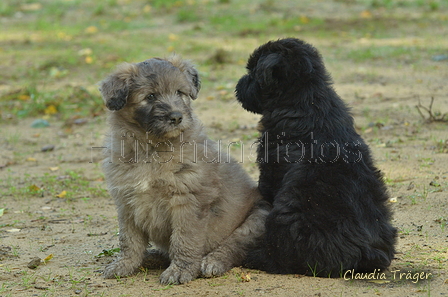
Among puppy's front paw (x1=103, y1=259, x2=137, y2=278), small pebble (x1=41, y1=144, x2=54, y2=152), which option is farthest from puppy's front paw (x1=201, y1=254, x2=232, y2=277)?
small pebble (x1=41, y1=144, x2=54, y2=152)

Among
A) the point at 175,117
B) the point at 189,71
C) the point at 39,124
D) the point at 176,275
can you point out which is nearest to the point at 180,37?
the point at 39,124

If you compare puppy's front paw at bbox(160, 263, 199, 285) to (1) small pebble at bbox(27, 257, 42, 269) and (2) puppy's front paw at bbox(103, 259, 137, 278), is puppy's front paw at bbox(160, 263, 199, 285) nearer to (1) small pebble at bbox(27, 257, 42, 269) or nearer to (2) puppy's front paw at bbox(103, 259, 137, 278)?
(2) puppy's front paw at bbox(103, 259, 137, 278)

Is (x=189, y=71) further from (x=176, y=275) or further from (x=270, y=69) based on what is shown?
(x=176, y=275)

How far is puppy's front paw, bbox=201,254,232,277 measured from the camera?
412cm

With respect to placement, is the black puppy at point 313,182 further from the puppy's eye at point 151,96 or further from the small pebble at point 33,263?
the small pebble at point 33,263

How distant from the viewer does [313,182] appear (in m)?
4.13

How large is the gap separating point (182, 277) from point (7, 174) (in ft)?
12.6

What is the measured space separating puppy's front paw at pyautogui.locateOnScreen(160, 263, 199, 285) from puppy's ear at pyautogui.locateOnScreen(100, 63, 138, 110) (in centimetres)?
120

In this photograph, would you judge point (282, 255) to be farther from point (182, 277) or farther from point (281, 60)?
point (281, 60)

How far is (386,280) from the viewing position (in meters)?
4.01

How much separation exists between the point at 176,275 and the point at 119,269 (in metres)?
0.45

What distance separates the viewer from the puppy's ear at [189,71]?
4.43 metres

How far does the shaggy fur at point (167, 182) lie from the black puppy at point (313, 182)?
1.01ft

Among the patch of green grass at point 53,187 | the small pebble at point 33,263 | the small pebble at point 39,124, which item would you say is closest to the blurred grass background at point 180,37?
the small pebble at point 39,124
